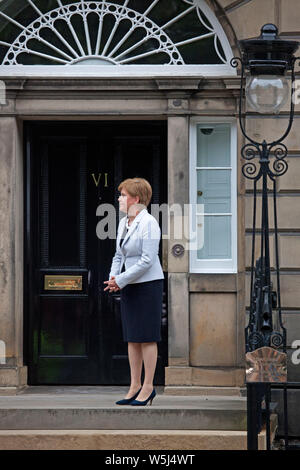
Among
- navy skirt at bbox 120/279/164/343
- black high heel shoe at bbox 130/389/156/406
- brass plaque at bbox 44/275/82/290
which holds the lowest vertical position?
black high heel shoe at bbox 130/389/156/406

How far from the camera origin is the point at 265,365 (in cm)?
823

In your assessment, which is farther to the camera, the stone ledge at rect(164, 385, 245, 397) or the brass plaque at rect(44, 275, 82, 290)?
the brass plaque at rect(44, 275, 82, 290)

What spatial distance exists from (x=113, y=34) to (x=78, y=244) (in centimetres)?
219

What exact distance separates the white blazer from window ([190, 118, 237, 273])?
204cm

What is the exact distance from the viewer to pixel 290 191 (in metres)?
10.5

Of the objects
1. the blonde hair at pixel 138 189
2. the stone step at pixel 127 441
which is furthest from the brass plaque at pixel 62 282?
the blonde hair at pixel 138 189

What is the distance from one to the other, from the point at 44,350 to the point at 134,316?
8.18 ft

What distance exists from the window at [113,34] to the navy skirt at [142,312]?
293cm

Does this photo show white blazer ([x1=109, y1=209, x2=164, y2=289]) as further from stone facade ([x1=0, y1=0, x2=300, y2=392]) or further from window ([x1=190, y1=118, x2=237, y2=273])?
window ([x1=190, y1=118, x2=237, y2=273])

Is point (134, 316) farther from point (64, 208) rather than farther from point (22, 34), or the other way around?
point (22, 34)

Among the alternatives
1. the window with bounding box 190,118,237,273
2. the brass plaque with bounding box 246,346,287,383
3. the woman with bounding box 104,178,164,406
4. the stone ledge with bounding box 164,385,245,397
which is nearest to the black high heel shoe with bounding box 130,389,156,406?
the woman with bounding box 104,178,164,406

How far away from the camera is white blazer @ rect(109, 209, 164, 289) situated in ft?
28.4

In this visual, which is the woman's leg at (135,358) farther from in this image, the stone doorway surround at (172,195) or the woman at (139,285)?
the stone doorway surround at (172,195)
